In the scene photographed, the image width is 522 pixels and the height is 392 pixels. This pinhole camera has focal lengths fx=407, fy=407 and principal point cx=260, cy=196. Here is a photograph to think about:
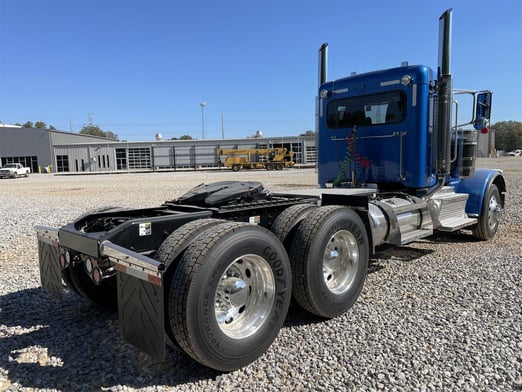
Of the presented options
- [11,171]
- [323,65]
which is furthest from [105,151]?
[323,65]

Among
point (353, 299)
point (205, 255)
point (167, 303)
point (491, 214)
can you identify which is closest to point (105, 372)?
point (167, 303)

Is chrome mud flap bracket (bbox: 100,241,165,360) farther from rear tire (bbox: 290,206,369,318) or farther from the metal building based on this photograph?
the metal building

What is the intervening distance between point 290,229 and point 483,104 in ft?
14.2

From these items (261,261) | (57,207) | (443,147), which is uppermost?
(443,147)

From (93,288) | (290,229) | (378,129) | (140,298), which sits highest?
(378,129)

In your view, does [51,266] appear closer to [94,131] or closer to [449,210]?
[449,210]

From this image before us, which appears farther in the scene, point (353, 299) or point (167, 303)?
point (353, 299)

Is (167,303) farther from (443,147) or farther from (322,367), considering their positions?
(443,147)

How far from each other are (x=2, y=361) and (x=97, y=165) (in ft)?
188

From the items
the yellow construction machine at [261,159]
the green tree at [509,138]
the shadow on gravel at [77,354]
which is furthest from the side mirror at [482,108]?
the green tree at [509,138]

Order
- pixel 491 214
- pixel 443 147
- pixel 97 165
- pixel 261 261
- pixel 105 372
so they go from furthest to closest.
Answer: pixel 97 165 → pixel 491 214 → pixel 443 147 → pixel 261 261 → pixel 105 372

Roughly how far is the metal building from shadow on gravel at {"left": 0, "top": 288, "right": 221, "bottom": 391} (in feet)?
164

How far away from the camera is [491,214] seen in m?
7.30

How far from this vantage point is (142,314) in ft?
8.68
